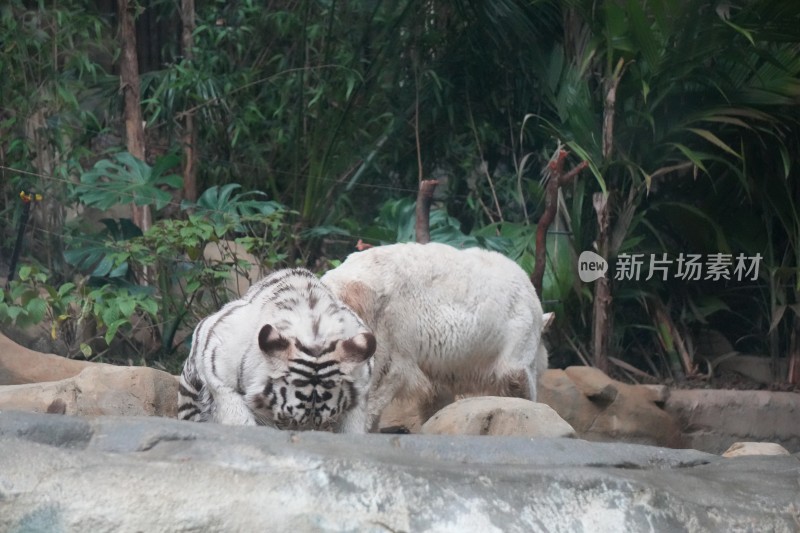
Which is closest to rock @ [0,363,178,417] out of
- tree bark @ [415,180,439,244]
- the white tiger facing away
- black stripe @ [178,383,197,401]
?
black stripe @ [178,383,197,401]

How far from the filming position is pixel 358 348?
436cm

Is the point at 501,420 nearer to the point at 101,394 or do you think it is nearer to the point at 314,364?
the point at 314,364

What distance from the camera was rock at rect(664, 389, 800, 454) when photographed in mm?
8219

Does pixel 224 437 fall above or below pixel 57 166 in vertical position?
below

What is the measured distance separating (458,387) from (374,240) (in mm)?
2607

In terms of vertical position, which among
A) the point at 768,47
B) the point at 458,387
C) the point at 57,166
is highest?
the point at 768,47

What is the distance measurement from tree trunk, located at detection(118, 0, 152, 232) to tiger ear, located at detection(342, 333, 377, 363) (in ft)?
17.5

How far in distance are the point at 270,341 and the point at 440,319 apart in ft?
5.71

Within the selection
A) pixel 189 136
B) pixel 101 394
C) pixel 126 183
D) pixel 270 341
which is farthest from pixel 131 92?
pixel 270 341

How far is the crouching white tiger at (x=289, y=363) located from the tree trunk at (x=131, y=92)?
15.4ft

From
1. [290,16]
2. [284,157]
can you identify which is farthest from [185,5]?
[284,157]

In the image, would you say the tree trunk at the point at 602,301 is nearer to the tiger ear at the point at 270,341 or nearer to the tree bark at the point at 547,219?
the tree bark at the point at 547,219

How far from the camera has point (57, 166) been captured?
9047 mm

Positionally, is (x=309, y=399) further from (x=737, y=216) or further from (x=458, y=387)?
(x=737, y=216)
